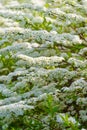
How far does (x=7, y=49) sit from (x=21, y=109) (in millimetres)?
1122

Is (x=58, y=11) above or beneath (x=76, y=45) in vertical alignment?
above

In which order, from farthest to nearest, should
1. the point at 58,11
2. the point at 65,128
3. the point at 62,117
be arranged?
the point at 58,11 < the point at 65,128 < the point at 62,117

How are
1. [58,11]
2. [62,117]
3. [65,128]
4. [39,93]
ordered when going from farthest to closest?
[58,11]
[39,93]
[65,128]
[62,117]

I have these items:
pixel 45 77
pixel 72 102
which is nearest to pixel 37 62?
pixel 45 77

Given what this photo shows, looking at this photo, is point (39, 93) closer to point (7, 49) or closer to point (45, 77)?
point (45, 77)

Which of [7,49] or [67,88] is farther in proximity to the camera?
[7,49]

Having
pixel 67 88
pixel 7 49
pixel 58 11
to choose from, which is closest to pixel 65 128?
→ pixel 67 88

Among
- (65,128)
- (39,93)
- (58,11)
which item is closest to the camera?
(65,128)

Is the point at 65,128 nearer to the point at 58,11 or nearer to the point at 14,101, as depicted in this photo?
the point at 14,101

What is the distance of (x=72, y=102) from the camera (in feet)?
19.1

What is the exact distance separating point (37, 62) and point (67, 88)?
0.47 m

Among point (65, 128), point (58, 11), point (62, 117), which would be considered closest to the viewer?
point (62, 117)

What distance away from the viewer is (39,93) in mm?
5664

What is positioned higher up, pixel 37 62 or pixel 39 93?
pixel 37 62
